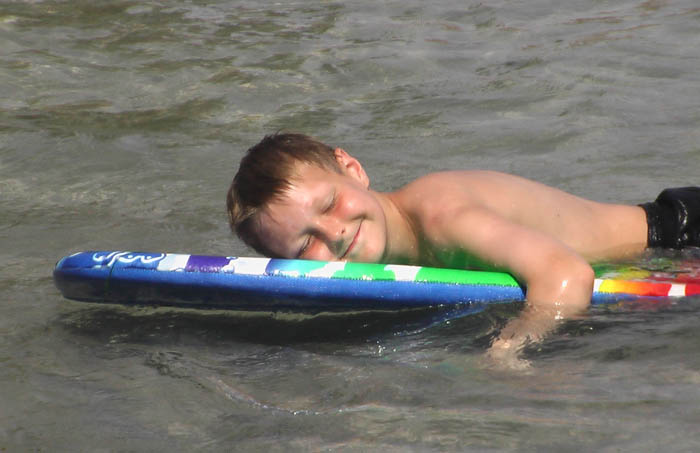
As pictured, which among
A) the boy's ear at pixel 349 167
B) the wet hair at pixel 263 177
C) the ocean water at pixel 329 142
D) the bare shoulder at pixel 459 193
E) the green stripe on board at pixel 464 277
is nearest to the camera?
the ocean water at pixel 329 142

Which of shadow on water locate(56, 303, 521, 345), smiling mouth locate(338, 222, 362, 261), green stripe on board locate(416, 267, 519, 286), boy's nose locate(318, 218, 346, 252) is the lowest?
shadow on water locate(56, 303, 521, 345)

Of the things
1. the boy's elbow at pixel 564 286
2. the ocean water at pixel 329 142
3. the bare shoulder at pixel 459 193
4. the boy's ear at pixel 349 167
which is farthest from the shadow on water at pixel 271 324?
the boy's ear at pixel 349 167

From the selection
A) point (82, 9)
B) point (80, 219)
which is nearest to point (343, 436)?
point (80, 219)

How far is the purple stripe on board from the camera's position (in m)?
3.52

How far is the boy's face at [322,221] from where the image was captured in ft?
11.4

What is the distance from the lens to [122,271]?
3.58 meters

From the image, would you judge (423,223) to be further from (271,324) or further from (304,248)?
(271,324)

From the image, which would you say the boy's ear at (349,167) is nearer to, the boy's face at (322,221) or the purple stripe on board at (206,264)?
the boy's face at (322,221)

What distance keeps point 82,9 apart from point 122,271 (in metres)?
6.00

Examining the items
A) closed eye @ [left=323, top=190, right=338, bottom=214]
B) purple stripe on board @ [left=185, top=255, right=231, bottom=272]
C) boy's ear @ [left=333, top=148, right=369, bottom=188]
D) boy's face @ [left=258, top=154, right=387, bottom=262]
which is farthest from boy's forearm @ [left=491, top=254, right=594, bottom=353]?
purple stripe on board @ [left=185, top=255, right=231, bottom=272]

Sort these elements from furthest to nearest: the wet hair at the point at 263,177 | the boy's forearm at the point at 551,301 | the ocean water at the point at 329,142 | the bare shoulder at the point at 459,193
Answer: the bare shoulder at the point at 459,193 → the wet hair at the point at 263,177 → the boy's forearm at the point at 551,301 → the ocean water at the point at 329,142

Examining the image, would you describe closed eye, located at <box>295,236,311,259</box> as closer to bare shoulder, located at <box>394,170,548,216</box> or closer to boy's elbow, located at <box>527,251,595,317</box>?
bare shoulder, located at <box>394,170,548,216</box>

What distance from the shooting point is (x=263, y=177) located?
3529 millimetres

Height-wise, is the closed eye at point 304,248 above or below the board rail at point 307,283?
above
